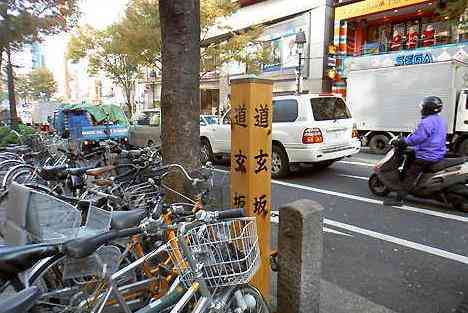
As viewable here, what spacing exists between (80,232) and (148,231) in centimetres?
67

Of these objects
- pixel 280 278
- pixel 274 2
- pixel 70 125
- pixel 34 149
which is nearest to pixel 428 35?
pixel 274 2

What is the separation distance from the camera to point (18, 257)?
5.63 feet

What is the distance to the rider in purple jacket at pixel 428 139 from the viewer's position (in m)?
5.97

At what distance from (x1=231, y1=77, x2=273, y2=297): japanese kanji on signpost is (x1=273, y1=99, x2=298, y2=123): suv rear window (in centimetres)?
538

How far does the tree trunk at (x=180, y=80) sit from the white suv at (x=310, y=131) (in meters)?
4.28

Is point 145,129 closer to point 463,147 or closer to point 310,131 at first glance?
point 310,131

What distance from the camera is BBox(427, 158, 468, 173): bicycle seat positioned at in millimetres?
5945

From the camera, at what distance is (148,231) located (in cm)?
210

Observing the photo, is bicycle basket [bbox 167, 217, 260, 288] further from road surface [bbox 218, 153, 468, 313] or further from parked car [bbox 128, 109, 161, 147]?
parked car [bbox 128, 109, 161, 147]

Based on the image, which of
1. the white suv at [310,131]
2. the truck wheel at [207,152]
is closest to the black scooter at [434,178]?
the white suv at [310,131]

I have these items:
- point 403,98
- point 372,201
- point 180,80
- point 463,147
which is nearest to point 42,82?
point 403,98

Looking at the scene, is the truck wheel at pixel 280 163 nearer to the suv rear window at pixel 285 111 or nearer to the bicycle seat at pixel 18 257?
the suv rear window at pixel 285 111

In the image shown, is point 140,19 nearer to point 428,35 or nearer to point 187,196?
point 428,35

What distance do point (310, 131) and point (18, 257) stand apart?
6.80 metres
